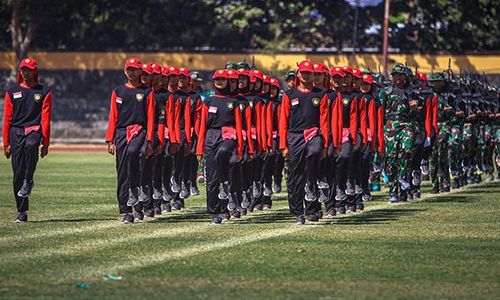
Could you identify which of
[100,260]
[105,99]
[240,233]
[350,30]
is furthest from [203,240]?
[350,30]

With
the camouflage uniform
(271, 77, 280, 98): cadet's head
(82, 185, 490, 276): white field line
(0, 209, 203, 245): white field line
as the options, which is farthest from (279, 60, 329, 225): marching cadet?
the camouflage uniform

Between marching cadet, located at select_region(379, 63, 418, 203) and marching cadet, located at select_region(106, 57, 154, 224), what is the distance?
22.5 ft

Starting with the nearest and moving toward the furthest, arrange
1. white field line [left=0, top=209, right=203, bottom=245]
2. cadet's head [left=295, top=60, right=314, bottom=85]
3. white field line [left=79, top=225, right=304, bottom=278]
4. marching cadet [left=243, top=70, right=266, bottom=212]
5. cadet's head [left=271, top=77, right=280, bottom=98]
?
1. white field line [left=79, top=225, right=304, bottom=278]
2. white field line [left=0, top=209, right=203, bottom=245]
3. cadet's head [left=295, top=60, right=314, bottom=85]
4. marching cadet [left=243, top=70, right=266, bottom=212]
5. cadet's head [left=271, top=77, right=280, bottom=98]

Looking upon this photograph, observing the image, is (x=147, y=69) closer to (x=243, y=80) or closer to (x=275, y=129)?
(x=243, y=80)

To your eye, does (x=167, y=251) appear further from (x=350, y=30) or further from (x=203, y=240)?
(x=350, y=30)

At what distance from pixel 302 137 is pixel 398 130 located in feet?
21.8

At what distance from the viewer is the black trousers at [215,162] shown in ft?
72.8

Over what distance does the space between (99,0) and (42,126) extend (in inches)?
1744

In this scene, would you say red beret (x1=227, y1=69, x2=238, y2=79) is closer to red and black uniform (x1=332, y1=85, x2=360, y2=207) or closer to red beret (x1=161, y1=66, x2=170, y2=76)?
red beret (x1=161, y1=66, x2=170, y2=76)

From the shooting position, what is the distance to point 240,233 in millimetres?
20469

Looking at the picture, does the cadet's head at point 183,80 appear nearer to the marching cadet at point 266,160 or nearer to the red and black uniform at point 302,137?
the marching cadet at point 266,160

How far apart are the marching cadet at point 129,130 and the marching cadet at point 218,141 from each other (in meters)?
0.81

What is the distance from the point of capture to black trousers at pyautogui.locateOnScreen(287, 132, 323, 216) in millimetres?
22047

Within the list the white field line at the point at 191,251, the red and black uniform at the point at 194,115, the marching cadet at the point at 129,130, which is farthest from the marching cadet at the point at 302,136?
the red and black uniform at the point at 194,115
